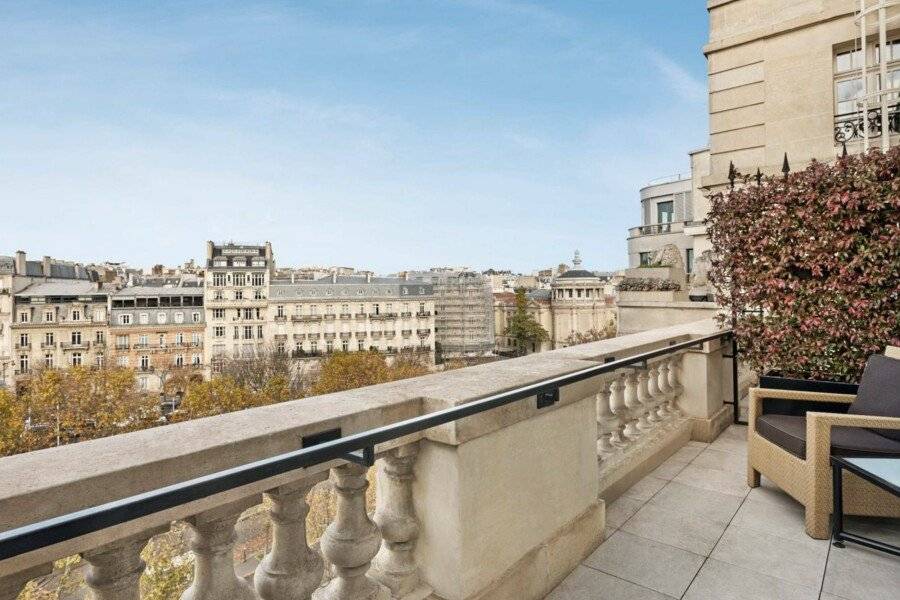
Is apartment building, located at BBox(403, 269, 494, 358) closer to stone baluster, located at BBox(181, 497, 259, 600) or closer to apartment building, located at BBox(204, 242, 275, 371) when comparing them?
apartment building, located at BBox(204, 242, 275, 371)

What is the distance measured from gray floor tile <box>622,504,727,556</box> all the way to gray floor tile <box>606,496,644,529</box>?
0.12ft

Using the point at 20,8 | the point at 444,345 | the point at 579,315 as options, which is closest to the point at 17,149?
the point at 20,8

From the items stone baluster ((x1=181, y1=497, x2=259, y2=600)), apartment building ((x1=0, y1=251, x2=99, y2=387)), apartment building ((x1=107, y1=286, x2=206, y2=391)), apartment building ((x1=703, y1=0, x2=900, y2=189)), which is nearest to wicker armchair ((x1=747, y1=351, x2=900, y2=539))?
stone baluster ((x1=181, y1=497, x2=259, y2=600))

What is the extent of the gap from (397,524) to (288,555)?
1.47 feet

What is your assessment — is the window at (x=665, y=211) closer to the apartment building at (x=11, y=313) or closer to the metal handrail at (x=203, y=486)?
the metal handrail at (x=203, y=486)

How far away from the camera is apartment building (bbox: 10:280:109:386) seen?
149 ft

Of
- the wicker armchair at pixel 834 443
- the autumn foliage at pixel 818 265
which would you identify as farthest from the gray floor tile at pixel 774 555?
the autumn foliage at pixel 818 265

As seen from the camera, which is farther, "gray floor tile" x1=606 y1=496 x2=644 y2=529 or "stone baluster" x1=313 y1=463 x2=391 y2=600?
"gray floor tile" x1=606 y1=496 x2=644 y2=529

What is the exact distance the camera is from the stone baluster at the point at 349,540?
1.49 m

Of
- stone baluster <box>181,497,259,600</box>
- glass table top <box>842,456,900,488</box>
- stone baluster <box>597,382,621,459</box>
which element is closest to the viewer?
stone baluster <box>181,497,259,600</box>

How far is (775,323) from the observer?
407 cm

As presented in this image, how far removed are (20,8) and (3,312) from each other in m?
27.6

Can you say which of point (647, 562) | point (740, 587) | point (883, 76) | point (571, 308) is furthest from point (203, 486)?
point (571, 308)

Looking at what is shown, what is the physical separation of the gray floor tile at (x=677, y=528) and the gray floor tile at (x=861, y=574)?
19.7 inches
